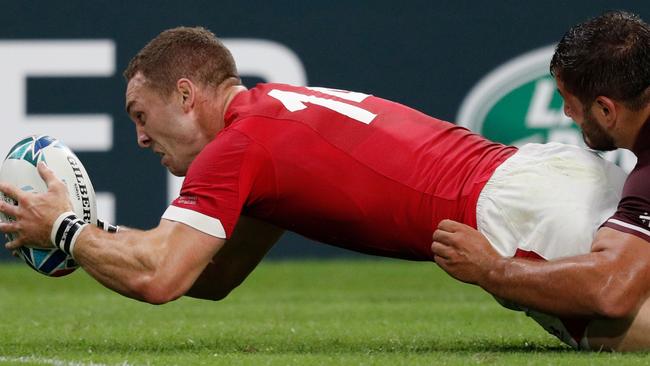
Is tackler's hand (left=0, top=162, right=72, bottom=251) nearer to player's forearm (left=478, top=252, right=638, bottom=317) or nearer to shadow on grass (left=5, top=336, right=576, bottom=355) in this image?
shadow on grass (left=5, top=336, right=576, bottom=355)

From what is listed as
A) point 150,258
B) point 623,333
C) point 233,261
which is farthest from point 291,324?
point 623,333

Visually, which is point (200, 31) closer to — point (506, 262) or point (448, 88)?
point (506, 262)

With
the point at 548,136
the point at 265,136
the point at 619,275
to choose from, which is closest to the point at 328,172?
the point at 265,136

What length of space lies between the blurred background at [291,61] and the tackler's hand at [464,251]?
19.5 ft

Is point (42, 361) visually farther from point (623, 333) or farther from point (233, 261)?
point (623, 333)

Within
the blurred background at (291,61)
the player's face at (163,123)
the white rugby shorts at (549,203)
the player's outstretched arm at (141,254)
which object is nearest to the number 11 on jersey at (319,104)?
the player's face at (163,123)

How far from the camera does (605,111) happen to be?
535cm

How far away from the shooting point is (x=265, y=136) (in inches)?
211

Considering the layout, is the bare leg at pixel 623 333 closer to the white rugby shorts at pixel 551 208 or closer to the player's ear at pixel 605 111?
the white rugby shorts at pixel 551 208

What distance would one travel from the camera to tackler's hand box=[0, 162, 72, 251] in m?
5.19

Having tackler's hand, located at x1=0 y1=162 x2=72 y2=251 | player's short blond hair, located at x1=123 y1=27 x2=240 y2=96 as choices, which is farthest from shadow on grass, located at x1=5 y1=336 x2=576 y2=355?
player's short blond hair, located at x1=123 y1=27 x2=240 y2=96

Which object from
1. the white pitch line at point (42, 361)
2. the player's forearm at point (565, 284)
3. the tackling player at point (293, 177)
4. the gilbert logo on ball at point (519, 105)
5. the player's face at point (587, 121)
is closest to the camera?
the white pitch line at point (42, 361)

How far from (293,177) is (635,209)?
1391 mm

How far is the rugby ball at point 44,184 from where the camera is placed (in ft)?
17.7
